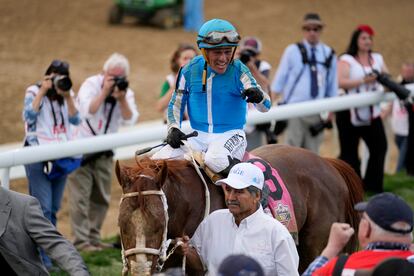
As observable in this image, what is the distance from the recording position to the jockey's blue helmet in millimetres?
6988

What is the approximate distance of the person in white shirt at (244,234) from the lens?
5.89m

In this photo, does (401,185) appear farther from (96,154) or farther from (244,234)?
(244,234)

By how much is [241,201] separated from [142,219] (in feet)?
2.06

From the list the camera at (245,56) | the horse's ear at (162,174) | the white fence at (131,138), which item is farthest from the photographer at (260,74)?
the horse's ear at (162,174)

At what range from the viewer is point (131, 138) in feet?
30.2

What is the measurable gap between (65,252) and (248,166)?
1.18m

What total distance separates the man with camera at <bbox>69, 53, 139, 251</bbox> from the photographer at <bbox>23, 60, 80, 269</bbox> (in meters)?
0.49

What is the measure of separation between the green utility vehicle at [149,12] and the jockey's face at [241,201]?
58.6 ft

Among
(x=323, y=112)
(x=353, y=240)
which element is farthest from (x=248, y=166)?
(x=323, y=112)

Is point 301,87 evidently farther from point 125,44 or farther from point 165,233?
point 125,44

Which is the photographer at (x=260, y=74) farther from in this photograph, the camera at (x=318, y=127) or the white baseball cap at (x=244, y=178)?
the white baseball cap at (x=244, y=178)

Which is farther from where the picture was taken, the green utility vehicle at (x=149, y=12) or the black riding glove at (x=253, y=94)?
the green utility vehicle at (x=149, y=12)

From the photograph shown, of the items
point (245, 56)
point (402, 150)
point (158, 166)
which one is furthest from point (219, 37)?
point (402, 150)

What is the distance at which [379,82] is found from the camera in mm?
11383
